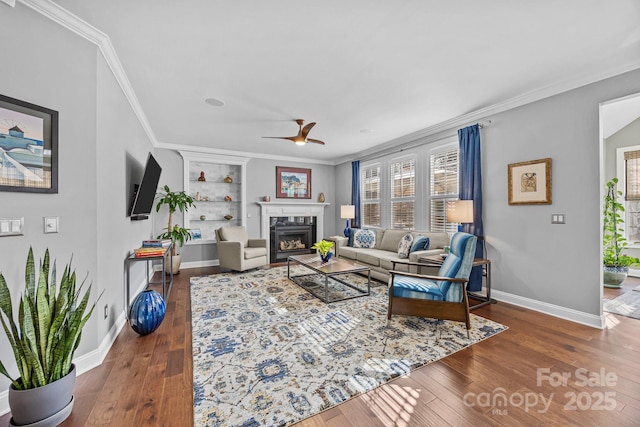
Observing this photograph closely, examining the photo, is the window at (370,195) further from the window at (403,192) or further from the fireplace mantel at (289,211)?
the fireplace mantel at (289,211)

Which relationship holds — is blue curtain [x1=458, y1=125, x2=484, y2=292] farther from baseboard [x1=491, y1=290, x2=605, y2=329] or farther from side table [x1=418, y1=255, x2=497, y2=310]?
baseboard [x1=491, y1=290, x2=605, y2=329]

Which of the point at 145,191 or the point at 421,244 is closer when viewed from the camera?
the point at 145,191

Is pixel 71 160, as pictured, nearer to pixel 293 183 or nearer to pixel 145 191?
pixel 145 191

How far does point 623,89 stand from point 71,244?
16.8ft

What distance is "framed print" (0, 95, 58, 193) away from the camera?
1627mm

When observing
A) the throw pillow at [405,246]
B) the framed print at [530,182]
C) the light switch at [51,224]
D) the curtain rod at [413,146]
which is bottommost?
the throw pillow at [405,246]

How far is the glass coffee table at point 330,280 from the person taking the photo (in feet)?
12.1

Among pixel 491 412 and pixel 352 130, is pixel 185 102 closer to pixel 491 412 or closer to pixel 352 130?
pixel 352 130

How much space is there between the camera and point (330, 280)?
4.71 metres

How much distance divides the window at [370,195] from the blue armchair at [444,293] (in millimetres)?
3289

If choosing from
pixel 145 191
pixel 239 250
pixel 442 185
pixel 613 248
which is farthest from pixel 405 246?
pixel 145 191

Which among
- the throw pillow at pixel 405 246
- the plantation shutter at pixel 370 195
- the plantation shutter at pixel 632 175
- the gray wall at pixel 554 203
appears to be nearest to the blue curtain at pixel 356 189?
the plantation shutter at pixel 370 195

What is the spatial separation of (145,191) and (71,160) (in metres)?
1.53

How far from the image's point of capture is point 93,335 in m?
→ 2.16
